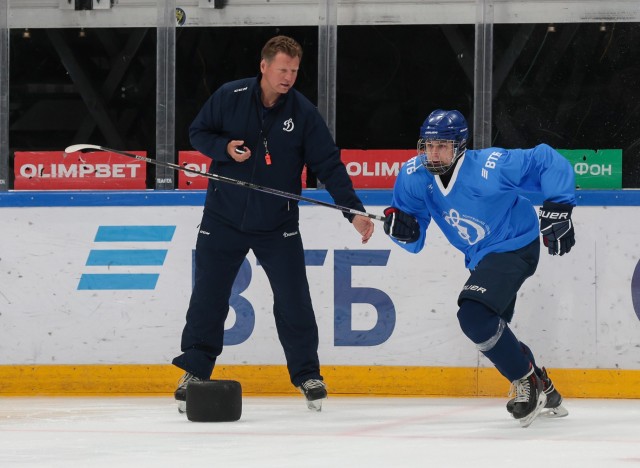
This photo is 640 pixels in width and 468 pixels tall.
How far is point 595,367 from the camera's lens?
5.72 m

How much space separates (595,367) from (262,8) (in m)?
2.42

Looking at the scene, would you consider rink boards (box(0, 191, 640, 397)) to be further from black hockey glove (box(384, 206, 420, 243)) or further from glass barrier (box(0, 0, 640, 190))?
black hockey glove (box(384, 206, 420, 243))

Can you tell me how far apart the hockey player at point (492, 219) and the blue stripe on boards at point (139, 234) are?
1394 millimetres

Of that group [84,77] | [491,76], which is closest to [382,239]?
[491,76]

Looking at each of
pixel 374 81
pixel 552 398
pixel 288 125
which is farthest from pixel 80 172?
pixel 552 398

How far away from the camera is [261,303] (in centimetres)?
589

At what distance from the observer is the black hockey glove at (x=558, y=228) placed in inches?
175

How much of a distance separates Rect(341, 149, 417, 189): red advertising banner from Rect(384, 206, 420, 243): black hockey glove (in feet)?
4.63

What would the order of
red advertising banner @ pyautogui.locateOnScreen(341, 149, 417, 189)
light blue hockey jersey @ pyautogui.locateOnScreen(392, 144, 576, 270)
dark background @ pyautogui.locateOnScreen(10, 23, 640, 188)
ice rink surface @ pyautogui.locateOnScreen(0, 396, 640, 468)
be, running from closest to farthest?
ice rink surface @ pyautogui.locateOnScreen(0, 396, 640, 468), light blue hockey jersey @ pyautogui.locateOnScreen(392, 144, 576, 270), red advertising banner @ pyautogui.locateOnScreen(341, 149, 417, 189), dark background @ pyautogui.locateOnScreen(10, 23, 640, 188)

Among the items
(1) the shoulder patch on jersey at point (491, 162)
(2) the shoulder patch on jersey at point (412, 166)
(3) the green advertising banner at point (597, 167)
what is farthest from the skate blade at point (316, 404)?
(3) the green advertising banner at point (597, 167)

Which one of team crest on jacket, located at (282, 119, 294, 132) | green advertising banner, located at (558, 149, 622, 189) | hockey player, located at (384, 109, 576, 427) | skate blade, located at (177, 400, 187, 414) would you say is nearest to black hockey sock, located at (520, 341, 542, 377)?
hockey player, located at (384, 109, 576, 427)

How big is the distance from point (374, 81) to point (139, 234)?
1.48 m

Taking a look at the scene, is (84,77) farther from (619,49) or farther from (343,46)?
(619,49)

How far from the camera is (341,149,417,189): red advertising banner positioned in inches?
246
